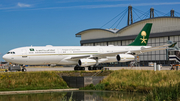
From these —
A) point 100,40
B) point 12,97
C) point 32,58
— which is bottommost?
point 12,97

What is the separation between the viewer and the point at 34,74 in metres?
27.0

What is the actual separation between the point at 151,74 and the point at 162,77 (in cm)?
150

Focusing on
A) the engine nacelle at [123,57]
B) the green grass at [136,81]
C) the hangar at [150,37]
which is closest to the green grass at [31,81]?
the green grass at [136,81]

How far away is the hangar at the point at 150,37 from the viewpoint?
2511 inches

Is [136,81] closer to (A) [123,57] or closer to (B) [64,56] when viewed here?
(A) [123,57]

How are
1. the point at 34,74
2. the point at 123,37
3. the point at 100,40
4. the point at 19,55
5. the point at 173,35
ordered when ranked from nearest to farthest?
1. the point at 34,74
2. the point at 19,55
3. the point at 173,35
4. the point at 123,37
5. the point at 100,40

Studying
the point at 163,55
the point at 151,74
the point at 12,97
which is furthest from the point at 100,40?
the point at 12,97

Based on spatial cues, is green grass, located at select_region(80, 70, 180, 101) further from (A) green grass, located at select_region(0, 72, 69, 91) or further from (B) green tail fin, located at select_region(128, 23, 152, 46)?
(B) green tail fin, located at select_region(128, 23, 152, 46)

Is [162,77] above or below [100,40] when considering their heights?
below

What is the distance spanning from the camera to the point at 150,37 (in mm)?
68750

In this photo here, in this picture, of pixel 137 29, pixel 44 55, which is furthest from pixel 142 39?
pixel 137 29

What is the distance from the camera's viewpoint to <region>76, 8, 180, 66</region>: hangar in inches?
2511

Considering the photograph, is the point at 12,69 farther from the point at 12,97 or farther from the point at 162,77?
the point at 162,77

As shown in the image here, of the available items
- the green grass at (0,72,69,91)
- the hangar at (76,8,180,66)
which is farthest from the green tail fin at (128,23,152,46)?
the green grass at (0,72,69,91)
